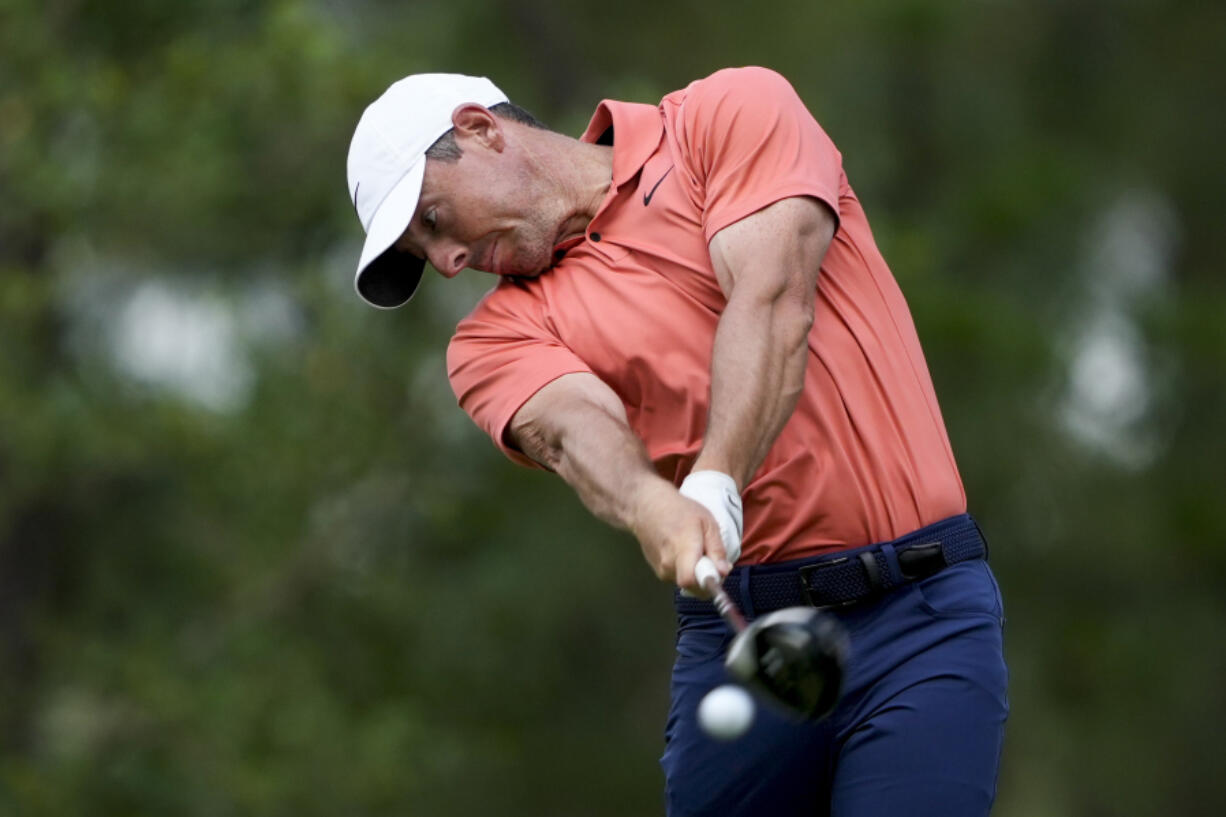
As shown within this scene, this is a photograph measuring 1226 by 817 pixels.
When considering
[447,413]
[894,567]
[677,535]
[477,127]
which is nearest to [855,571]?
[894,567]

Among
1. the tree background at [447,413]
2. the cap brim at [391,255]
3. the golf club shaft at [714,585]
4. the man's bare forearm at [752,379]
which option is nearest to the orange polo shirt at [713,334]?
the man's bare forearm at [752,379]

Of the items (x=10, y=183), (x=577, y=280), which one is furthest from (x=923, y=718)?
(x=10, y=183)

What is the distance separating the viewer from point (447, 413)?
13.4 m

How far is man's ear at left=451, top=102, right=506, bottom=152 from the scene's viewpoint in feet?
14.1

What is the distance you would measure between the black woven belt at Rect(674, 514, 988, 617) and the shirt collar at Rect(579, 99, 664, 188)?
90cm

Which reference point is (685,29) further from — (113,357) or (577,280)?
(577,280)

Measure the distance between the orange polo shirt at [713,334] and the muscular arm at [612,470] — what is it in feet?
0.23

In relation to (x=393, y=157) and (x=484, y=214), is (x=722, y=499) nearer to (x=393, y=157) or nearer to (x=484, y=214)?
(x=484, y=214)

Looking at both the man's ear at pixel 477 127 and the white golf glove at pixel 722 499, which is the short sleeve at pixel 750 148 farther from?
the white golf glove at pixel 722 499

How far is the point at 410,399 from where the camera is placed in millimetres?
13289

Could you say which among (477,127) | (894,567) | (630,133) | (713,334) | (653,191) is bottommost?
(894,567)

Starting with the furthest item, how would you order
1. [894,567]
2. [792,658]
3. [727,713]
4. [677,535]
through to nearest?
[894,567] → [677,535] → [792,658] → [727,713]

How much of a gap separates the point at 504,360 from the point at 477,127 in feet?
1.74

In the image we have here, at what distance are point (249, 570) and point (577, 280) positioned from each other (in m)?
10.5
